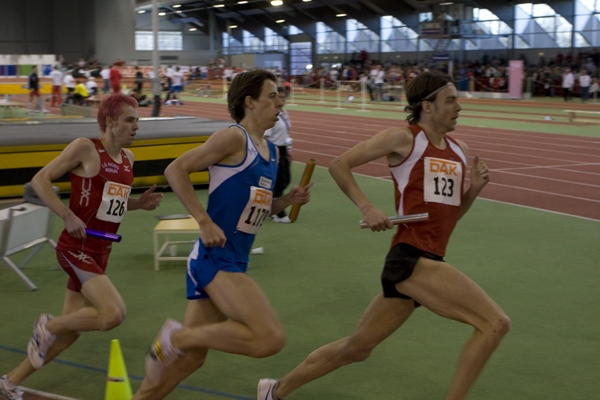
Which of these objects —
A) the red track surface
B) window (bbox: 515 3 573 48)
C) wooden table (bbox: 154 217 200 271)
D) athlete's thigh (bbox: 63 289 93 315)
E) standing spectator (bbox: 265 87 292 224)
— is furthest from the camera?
window (bbox: 515 3 573 48)

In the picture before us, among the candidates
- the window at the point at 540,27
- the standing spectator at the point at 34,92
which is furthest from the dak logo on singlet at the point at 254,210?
the window at the point at 540,27

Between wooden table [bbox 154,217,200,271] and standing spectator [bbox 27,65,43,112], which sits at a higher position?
standing spectator [bbox 27,65,43,112]

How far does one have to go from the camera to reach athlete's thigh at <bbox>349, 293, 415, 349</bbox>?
3.85 m

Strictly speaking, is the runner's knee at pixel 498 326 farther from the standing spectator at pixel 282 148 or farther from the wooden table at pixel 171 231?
the standing spectator at pixel 282 148

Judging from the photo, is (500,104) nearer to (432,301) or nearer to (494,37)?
(494,37)

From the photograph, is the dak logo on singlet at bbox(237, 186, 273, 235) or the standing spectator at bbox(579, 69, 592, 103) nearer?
the dak logo on singlet at bbox(237, 186, 273, 235)

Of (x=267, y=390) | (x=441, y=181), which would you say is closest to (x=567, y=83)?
(x=441, y=181)

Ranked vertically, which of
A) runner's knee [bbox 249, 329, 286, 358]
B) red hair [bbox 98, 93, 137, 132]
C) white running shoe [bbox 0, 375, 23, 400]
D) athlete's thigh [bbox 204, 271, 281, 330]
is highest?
red hair [bbox 98, 93, 137, 132]

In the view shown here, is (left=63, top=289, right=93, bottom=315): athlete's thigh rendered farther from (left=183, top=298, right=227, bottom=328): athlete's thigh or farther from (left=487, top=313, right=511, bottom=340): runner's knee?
(left=487, top=313, right=511, bottom=340): runner's knee

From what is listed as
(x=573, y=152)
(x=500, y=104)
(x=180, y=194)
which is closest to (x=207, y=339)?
(x=180, y=194)

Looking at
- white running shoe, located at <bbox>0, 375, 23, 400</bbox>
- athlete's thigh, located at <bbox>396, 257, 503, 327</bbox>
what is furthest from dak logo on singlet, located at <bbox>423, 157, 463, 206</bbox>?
white running shoe, located at <bbox>0, 375, 23, 400</bbox>

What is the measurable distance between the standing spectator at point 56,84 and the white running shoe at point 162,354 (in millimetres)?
28491

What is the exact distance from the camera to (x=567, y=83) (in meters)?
35.8

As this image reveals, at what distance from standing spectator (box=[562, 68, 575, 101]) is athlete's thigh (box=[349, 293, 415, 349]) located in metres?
34.3
